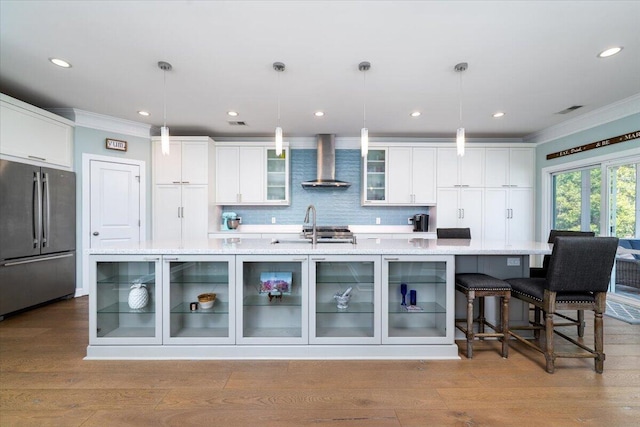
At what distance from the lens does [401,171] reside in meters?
4.84

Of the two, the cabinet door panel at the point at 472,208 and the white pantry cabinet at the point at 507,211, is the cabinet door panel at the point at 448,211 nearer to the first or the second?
the cabinet door panel at the point at 472,208

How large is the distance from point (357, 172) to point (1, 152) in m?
4.61

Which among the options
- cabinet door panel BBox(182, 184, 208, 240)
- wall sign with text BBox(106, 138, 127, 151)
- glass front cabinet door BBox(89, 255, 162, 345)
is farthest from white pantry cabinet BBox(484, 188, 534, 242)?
wall sign with text BBox(106, 138, 127, 151)

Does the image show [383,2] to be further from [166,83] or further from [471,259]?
[166,83]

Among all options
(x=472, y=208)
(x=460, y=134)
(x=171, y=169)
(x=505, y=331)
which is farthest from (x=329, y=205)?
(x=505, y=331)

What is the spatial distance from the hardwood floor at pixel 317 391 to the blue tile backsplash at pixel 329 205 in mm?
2975

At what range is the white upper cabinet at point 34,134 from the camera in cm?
310

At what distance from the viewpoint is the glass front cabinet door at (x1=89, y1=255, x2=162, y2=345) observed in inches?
87.6

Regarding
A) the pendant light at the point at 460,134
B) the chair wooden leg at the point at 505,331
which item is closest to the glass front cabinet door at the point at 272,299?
the chair wooden leg at the point at 505,331

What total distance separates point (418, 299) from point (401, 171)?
9.34ft

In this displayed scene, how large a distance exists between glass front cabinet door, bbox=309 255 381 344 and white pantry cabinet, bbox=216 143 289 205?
2.72 meters

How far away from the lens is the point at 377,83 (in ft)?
9.91

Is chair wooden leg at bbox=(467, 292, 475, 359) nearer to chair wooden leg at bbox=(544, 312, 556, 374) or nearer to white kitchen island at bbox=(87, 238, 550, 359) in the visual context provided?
white kitchen island at bbox=(87, 238, 550, 359)

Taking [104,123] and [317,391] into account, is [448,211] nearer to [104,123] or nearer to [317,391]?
[317,391]
